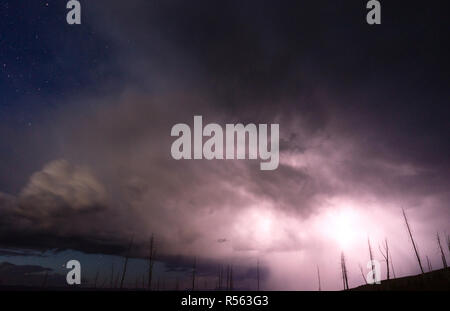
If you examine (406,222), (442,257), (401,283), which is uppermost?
(406,222)

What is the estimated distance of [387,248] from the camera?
82.8 m

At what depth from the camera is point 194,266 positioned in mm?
134500
